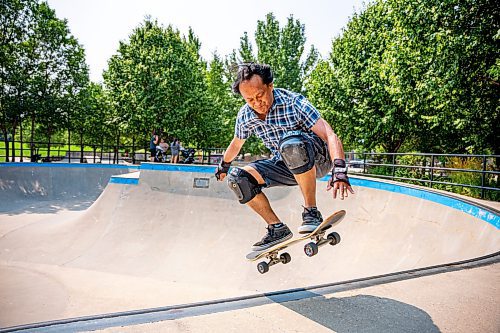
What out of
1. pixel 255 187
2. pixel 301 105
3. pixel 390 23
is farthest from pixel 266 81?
pixel 390 23

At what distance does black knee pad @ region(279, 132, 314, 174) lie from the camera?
2.85 metres

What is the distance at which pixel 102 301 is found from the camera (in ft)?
19.5

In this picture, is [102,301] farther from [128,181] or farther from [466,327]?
[128,181]

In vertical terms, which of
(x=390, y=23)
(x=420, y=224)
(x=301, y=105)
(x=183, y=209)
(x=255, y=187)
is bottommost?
(x=183, y=209)

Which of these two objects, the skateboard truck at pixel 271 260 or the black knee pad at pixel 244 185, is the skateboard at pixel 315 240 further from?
the black knee pad at pixel 244 185

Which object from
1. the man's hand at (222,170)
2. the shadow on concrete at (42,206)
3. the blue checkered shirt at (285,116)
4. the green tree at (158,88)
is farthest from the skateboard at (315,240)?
the green tree at (158,88)

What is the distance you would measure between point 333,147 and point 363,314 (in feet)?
3.78

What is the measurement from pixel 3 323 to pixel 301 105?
17.4ft

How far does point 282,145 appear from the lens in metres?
2.89

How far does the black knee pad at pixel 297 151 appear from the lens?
2846 millimetres

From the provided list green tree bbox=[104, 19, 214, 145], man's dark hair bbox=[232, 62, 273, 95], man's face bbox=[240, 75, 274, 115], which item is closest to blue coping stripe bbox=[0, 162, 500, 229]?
man's face bbox=[240, 75, 274, 115]

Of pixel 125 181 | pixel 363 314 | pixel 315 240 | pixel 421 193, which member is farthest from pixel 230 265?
pixel 125 181

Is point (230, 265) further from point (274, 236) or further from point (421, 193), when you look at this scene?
point (274, 236)

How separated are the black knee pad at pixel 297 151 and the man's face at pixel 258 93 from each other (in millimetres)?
298
